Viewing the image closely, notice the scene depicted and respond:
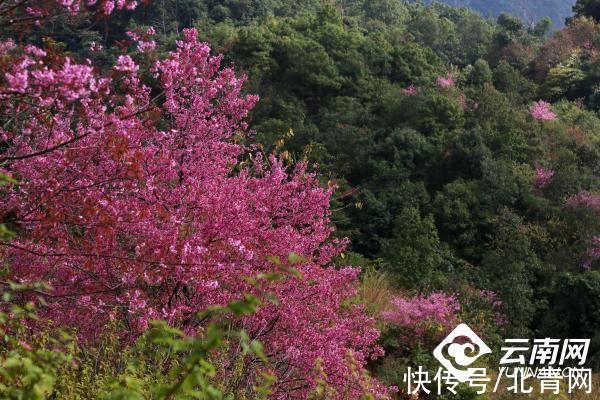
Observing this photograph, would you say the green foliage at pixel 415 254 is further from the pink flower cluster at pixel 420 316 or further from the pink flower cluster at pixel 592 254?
the pink flower cluster at pixel 592 254

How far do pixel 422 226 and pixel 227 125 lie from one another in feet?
20.4

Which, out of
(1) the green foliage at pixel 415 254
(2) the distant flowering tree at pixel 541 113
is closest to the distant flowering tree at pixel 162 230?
(1) the green foliage at pixel 415 254

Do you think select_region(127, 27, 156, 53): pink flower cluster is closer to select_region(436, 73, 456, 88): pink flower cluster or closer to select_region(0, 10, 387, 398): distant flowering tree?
select_region(0, 10, 387, 398): distant flowering tree

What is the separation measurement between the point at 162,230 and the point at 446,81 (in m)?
17.0

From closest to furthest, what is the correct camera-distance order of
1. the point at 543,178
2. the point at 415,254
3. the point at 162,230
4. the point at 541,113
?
the point at 162,230 → the point at 415,254 → the point at 543,178 → the point at 541,113

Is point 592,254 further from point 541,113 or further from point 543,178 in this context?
point 541,113

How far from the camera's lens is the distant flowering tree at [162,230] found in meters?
3.89

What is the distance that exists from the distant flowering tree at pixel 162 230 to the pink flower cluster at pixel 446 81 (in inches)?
583

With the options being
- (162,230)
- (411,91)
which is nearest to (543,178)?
(411,91)

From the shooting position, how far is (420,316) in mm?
8938

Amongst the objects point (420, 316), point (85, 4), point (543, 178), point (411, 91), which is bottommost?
point (420, 316)

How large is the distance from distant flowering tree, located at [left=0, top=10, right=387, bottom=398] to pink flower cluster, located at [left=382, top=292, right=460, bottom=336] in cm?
310

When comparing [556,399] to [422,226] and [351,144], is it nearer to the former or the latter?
[422,226]

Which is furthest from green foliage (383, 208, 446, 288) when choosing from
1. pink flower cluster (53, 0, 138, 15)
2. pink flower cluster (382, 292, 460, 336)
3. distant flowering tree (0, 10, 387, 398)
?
pink flower cluster (53, 0, 138, 15)
